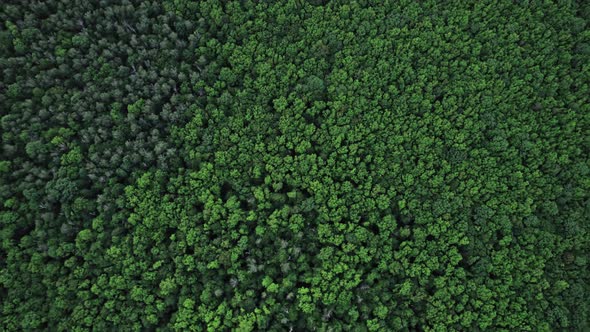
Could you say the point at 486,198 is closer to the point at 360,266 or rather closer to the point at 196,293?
the point at 360,266

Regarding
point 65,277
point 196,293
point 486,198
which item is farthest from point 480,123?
point 65,277

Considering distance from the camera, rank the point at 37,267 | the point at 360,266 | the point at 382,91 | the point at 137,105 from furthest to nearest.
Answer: the point at 382,91
the point at 137,105
the point at 360,266
the point at 37,267

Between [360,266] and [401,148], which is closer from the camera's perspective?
[360,266]

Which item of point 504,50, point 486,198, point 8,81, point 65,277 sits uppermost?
point 504,50

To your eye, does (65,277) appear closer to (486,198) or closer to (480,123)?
(486,198)

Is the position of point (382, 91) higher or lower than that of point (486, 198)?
higher

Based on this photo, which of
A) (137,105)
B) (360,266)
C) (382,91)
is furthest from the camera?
(382,91)

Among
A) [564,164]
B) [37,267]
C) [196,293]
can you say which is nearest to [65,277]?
[37,267]
